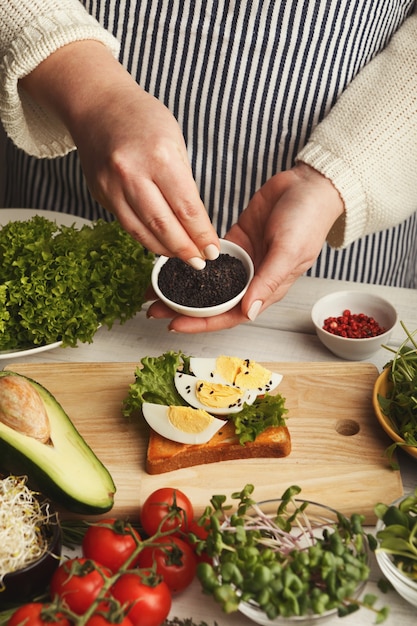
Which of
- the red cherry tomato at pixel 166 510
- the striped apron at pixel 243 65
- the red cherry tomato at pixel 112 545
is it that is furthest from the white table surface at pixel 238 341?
the red cherry tomato at pixel 112 545

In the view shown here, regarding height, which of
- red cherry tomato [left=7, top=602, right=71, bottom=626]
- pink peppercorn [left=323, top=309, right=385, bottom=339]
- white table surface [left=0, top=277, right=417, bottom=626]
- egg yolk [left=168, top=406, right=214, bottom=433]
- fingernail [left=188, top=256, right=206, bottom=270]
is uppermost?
fingernail [left=188, top=256, right=206, bottom=270]

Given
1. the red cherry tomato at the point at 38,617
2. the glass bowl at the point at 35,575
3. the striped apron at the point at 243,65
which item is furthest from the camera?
the striped apron at the point at 243,65

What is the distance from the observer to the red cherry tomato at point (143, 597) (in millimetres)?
1266

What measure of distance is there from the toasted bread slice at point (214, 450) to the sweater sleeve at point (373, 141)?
713 millimetres

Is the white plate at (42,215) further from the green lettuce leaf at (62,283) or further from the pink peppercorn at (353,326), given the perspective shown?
the pink peppercorn at (353,326)

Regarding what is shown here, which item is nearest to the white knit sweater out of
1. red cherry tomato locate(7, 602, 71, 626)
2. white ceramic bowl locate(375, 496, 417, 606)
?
white ceramic bowl locate(375, 496, 417, 606)

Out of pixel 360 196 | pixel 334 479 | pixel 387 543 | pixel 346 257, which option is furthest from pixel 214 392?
pixel 346 257

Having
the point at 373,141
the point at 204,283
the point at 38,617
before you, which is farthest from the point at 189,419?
the point at 373,141

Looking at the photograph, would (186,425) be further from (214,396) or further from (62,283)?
(62,283)

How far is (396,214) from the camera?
7.19 feet

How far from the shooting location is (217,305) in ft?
6.15

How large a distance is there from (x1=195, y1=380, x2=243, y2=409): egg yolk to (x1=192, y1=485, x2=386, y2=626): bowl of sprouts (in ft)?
1.16

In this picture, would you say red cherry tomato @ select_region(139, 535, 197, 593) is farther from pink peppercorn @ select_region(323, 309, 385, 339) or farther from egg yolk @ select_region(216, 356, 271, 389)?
pink peppercorn @ select_region(323, 309, 385, 339)

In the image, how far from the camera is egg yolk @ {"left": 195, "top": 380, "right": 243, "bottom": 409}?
1735 mm
